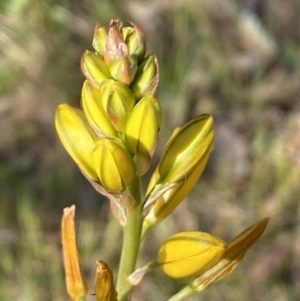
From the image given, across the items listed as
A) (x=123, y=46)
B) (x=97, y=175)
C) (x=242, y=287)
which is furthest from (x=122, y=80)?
(x=242, y=287)

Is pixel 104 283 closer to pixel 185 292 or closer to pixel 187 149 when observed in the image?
pixel 185 292

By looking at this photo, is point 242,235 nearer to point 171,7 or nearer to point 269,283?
point 269,283

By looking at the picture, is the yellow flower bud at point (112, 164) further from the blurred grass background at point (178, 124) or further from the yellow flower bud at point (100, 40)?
the blurred grass background at point (178, 124)

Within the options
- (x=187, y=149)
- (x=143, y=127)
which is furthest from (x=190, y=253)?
(x=143, y=127)

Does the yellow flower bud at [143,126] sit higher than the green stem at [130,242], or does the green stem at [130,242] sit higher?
the yellow flower bud at [143,126]

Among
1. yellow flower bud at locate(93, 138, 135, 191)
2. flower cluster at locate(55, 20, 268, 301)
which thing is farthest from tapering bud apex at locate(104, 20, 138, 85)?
yellow flower bud at locate(93, 138, 135, 191)

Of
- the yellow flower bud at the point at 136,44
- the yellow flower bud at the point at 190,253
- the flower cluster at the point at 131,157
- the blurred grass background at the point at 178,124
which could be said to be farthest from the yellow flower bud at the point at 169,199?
the blurred grass background at the point at 178,124
